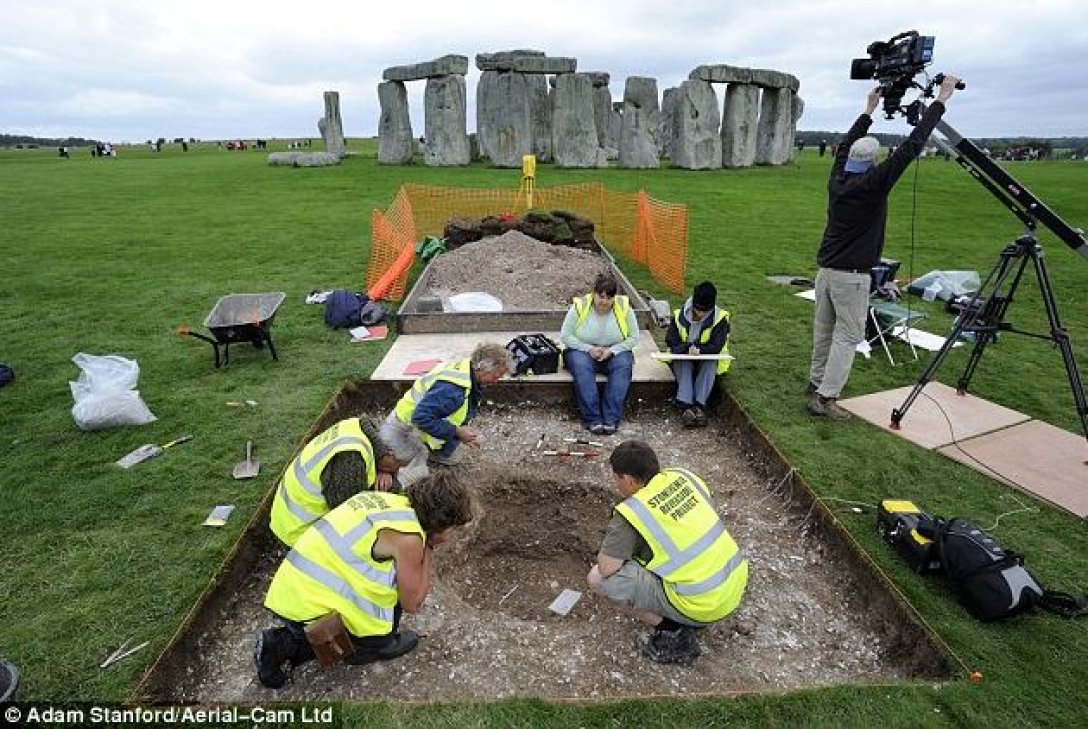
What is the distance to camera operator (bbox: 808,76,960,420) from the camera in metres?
5.07

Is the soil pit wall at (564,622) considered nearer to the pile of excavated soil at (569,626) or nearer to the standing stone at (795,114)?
the pile of excavated soil at (569,626)

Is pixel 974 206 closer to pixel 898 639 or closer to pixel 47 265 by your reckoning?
pixel 898 639

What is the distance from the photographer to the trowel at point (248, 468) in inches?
188

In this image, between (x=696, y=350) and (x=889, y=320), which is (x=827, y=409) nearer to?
(x=696, y=350)

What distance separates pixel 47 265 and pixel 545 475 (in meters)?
11.2

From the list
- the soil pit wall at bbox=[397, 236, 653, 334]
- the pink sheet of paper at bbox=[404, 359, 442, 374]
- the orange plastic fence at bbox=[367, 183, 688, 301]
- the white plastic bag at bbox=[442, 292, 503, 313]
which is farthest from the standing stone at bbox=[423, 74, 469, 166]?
the pink sheet of paper at bbox=[404, 359, 442, 374]

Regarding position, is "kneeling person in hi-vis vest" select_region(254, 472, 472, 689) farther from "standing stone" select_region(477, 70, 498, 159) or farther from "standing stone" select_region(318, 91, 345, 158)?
"standing stone" select_region(318, 91, 345, 158)

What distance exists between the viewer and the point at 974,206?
62.9ft

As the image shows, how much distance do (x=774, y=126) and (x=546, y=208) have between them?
18746 millimetres

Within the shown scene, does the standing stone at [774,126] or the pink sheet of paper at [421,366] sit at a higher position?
the standing stone at [774,126]

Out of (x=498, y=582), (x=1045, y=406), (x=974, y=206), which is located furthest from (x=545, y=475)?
(x=974, y=206)

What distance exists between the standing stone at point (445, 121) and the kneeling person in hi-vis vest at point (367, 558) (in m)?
25.1

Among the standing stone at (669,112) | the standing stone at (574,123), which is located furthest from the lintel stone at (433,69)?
the standing stone at (669,112)

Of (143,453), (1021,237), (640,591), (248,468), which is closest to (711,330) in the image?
(1021,237)
